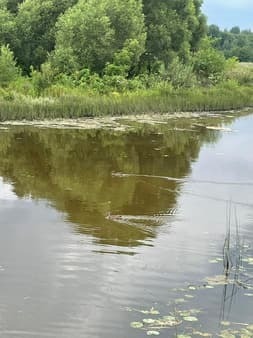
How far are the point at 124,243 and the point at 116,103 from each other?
15665 mm

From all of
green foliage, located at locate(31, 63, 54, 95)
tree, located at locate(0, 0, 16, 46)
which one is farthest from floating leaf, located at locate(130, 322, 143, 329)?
tree, located at locate(0, 0, 16, 46)

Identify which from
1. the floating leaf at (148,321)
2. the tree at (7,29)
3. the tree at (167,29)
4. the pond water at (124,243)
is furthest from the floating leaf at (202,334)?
the tree at (167,29)

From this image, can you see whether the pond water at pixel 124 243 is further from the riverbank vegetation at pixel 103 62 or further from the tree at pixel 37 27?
the tree at pixel 37 27

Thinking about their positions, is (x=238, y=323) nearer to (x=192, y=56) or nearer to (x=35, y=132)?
(x=35, y=132)

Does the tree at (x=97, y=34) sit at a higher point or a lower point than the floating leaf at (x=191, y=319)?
higher

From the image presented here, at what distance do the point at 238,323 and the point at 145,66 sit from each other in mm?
28361

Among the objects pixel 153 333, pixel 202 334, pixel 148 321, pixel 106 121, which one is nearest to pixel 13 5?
pixel 106 121

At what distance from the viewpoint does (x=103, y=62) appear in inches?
1139

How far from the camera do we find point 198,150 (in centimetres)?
1619

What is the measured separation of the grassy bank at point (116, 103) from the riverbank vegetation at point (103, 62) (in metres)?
0.04

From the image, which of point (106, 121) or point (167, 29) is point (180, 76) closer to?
point (167, 29)

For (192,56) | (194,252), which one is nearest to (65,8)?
(192,56)

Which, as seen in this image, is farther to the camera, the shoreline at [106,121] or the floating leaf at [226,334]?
the shoreline at [106,121]

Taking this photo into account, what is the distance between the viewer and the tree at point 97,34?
27500 millimetres
